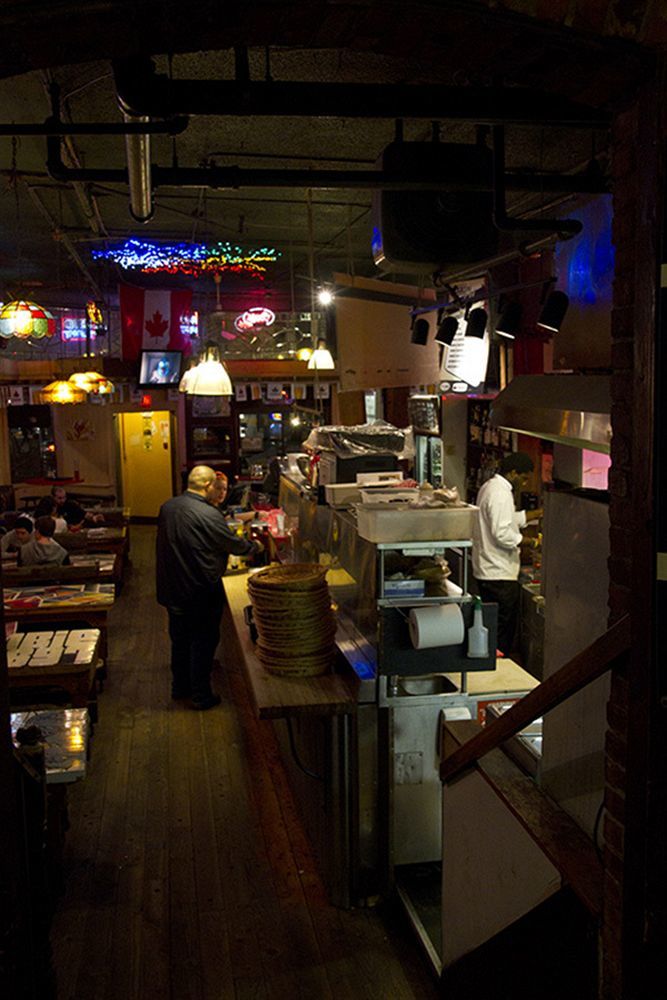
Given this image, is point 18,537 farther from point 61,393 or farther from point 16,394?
point 16,394

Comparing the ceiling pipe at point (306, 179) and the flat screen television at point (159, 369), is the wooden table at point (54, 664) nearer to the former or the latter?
the ceiling pipe at point (306, 179)

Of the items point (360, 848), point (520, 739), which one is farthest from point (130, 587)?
point (520, 739)

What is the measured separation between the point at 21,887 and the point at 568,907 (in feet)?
5.81

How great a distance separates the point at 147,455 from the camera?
720 inches

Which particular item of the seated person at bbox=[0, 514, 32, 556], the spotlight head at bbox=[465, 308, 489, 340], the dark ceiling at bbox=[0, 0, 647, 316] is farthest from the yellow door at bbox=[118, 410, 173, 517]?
the spotlight head at bbox=[465, 308, 489, 340]

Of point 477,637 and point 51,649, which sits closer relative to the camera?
point 477,637

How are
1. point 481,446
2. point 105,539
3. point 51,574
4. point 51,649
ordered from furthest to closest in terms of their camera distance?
point 105,539
point 481,446
point 51,574
point 51,649

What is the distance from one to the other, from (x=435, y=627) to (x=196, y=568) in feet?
11.3

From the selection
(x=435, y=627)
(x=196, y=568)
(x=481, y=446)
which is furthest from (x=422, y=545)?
(x=481, y=446)

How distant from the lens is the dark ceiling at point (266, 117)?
234 centimetres

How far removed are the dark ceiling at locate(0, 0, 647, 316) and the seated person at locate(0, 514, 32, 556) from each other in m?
3.32

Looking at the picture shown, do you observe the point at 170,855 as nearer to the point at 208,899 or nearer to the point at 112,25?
the point at 208,899

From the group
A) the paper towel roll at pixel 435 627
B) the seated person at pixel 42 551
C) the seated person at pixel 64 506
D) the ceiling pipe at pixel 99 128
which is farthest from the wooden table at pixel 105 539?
the ceiling pipe at pixel 99 128

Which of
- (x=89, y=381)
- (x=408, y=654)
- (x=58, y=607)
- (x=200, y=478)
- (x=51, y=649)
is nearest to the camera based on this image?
(x=408, y=654)
